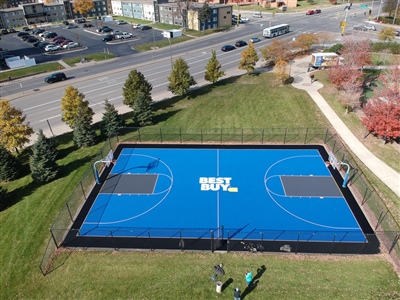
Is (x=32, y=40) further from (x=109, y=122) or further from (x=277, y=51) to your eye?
(x=277, y=51)

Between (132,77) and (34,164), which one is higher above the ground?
(132,77)

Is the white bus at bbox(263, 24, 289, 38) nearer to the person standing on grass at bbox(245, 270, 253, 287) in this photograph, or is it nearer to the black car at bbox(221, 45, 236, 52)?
the black car at bbox(221, 45, 236, 52)

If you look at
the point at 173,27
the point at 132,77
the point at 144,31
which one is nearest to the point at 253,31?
the point at 173,27

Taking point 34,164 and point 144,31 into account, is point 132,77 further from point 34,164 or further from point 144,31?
point 144,31

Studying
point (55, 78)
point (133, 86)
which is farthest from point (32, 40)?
point (133, 86)

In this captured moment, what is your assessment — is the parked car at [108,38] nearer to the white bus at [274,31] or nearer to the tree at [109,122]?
the white bus at [274,31]

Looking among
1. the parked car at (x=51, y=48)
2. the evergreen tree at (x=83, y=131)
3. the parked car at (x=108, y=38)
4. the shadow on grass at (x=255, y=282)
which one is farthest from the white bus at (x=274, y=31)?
the shadow on grass at (x=255, y=282)

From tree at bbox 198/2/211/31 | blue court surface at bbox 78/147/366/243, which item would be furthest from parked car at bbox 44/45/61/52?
blue court surface at bbox 78/147/366/243
